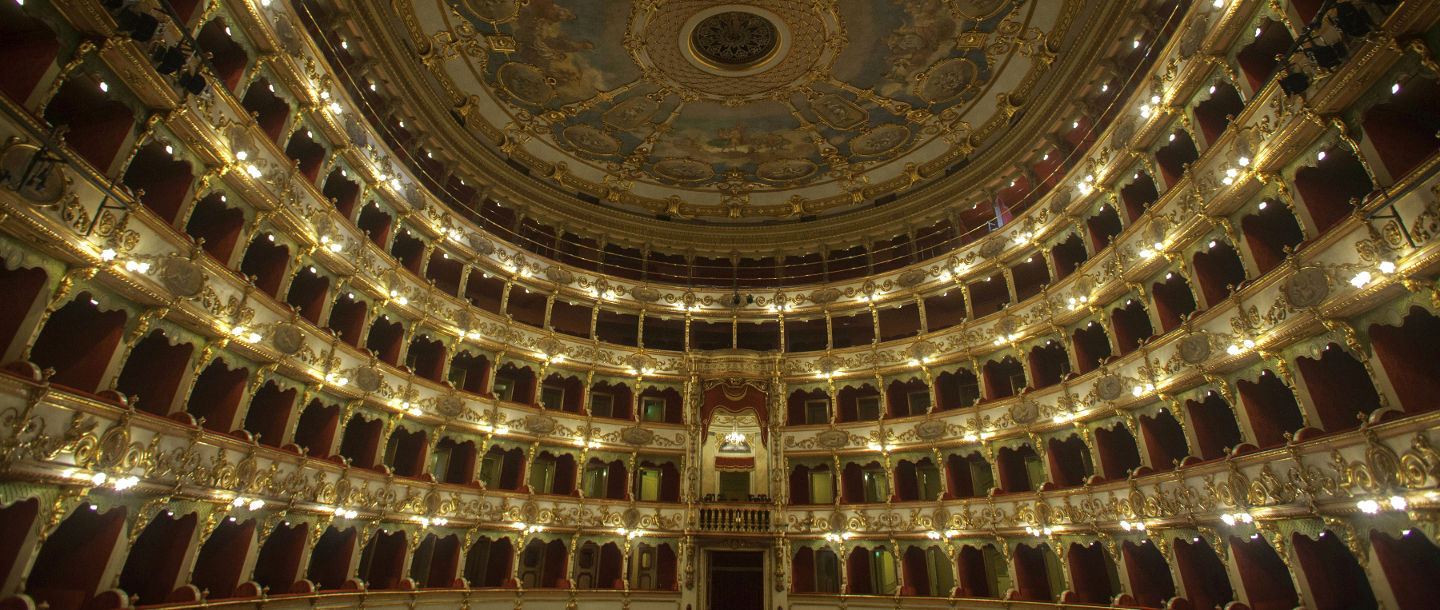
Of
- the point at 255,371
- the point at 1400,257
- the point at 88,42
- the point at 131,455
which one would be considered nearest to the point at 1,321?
the point at 131,455

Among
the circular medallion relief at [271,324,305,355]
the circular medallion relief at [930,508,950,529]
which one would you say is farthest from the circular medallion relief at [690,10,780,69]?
the circular medallion relief at [930,508,950,529]

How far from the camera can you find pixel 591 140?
103 feet

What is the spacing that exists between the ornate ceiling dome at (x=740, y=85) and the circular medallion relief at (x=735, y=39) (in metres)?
0.06

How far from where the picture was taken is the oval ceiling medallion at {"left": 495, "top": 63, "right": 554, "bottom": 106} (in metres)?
27.1

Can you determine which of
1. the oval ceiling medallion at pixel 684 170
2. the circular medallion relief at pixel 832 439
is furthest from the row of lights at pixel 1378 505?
the oval ceiling medallion at pixel 684 170

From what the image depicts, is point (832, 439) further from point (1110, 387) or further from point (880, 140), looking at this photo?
point (880, 140)

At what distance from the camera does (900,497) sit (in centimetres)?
2892

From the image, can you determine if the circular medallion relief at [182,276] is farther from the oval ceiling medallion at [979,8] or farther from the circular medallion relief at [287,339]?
the oval ceiling medallion at [979,8]

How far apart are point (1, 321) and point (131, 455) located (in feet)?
11.4

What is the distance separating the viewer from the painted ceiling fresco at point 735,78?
24.8m

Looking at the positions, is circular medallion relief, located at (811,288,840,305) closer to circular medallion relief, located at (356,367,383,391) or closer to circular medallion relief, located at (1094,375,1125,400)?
circular medallion relief, located at (1094,375,1125,400)

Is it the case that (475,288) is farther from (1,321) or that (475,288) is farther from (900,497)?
(900,497)

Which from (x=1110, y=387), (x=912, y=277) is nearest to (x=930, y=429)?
(x=912, y=277)

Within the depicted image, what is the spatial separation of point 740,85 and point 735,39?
2.30 metres
